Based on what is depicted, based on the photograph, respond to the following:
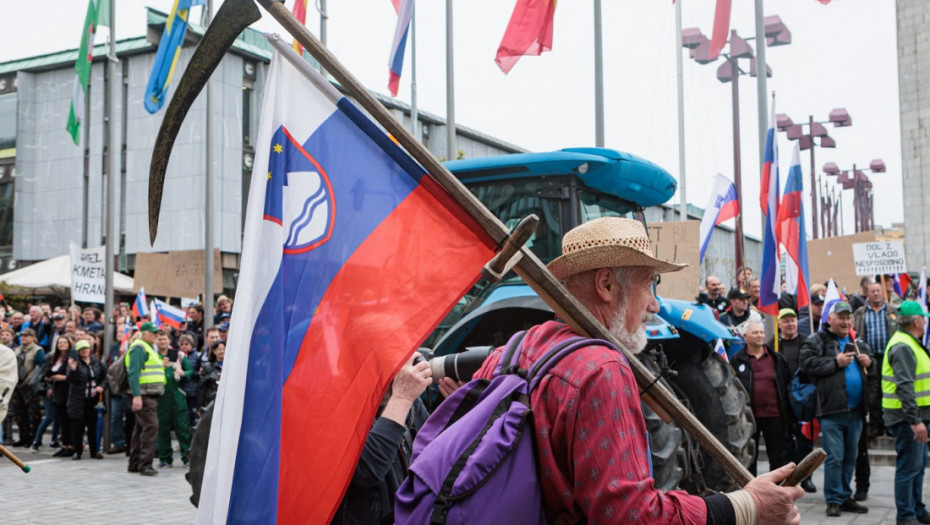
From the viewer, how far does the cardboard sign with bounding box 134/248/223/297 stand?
1748 cm

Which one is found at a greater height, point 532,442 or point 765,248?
point 765,248

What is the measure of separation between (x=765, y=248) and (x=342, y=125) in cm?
937

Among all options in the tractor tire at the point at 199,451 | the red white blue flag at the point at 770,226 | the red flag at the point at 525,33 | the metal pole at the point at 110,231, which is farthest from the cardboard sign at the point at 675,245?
the metal pole at the point at 110,231

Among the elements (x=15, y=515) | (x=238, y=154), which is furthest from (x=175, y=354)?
(x=238, y=154)

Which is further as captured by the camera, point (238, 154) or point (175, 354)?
point (238, 154)

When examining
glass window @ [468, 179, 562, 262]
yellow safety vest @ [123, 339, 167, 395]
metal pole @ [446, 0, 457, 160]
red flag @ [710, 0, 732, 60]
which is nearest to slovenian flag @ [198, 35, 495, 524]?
glass window @ [468, 179, 562, 262]

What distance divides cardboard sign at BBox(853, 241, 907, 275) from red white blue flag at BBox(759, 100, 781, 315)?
3530mm

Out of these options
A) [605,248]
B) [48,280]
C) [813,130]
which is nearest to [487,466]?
[605,248]

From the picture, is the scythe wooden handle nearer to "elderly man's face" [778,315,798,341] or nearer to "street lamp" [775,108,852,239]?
"elderly man's face" [778,315,798,341]

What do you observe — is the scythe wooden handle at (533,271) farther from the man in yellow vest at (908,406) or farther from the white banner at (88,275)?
the white banner at (88,275)

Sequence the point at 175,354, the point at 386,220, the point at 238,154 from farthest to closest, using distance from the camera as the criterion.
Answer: the point at 238,154 → the point at 175,354 → the point at 386,220

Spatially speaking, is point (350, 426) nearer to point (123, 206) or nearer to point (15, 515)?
point (15, 515)

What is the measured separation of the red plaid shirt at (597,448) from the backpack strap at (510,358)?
189mm

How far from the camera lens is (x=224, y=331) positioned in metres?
14.3
